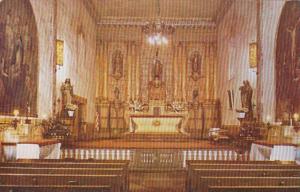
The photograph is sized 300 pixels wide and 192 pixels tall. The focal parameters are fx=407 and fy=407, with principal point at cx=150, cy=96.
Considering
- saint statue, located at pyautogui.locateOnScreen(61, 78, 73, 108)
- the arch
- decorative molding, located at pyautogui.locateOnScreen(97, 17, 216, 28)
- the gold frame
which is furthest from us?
decorative molding, located at pyautogui.locateOnScreen(97, 17, 216, 28)

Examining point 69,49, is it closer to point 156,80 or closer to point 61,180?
point 156,80

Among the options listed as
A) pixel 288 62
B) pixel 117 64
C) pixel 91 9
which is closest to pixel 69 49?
pixel 91 9

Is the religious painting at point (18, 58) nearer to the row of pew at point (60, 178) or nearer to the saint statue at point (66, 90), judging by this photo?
the saint statue at point (66, 90)

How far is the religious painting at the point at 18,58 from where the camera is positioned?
32.0ft

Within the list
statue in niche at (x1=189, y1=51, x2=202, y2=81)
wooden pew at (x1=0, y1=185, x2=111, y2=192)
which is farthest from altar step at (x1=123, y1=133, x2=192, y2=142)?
wooden pew at (x1=0, y1=185, x2=111, y2=192)

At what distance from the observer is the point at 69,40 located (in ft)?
53.3

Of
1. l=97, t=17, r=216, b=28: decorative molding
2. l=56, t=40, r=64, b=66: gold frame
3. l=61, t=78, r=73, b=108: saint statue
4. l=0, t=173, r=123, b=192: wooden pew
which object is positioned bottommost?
l=0, t=173, r=123, b=192: wooden pew

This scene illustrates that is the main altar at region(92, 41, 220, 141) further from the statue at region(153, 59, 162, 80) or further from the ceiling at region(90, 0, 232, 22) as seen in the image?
the ceiling at region(90, 0, 232, 22)

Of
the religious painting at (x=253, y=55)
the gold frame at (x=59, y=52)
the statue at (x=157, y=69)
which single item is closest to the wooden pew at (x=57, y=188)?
the gold frame at (x=59, y=52)

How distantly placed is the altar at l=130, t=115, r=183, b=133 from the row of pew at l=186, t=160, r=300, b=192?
10.6 metres

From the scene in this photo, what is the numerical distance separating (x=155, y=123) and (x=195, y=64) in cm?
682

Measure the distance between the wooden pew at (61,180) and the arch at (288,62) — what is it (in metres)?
6.88

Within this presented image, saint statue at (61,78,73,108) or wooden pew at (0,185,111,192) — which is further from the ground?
saint statue at (61,78,73,108)

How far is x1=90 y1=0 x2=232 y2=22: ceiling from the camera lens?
65.6 ft
